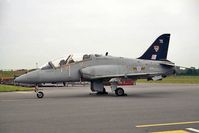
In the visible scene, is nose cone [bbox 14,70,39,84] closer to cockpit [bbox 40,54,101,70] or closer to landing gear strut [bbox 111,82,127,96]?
cockpit [bbox 40,54,101,70]

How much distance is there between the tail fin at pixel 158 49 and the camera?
20.5 metres

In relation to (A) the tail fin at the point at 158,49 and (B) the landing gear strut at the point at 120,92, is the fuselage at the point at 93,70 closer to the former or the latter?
(B) the landing gear strut at the point at 120,92

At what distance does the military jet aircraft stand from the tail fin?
124 cm

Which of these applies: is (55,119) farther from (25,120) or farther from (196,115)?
(196,115)

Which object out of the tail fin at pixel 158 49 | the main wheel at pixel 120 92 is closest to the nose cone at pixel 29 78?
the main wheel at pixel 120 92

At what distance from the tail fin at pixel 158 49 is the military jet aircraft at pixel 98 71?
1240mm

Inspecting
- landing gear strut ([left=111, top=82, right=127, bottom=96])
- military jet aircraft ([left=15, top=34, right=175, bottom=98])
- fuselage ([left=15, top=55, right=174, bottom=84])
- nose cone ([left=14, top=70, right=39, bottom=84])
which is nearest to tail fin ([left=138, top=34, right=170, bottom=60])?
military jet aircraft ([left=15, top=34, right=175, bottom=98])

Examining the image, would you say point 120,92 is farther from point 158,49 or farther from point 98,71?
point 158,49

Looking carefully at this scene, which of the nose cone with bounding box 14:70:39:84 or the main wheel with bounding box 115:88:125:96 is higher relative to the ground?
the nose cone with bounding box 14:70:39:84

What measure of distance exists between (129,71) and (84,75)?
2.83m

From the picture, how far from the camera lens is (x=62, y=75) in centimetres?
1680

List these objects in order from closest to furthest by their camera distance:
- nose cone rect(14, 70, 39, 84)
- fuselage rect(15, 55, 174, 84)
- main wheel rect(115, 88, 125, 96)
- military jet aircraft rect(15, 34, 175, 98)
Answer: nose cone rect(14, 70, 39, 84) → fuselage rect(15, 55, 174, 84) → military jet aircraft rect(15, 34, 175, 98) → main wheel rect(115, 88, 125, 96)

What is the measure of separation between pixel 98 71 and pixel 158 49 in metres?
5.65

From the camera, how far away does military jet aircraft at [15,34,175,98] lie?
16.5 metres
